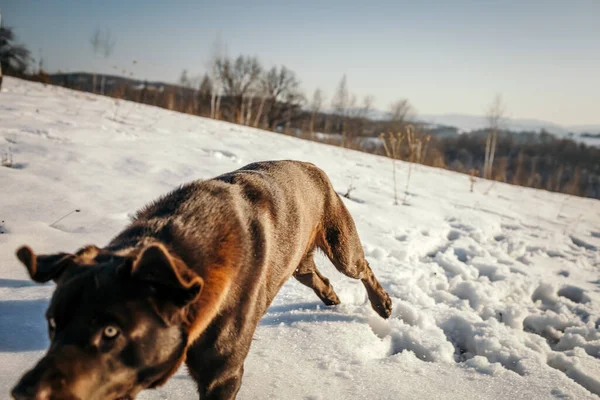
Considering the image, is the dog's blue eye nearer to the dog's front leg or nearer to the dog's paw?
the dog's front leg

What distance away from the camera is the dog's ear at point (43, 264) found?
1.28 meters

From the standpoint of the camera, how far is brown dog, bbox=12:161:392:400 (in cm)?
118

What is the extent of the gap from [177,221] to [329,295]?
1752mm

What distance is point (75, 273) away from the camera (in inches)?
51.1

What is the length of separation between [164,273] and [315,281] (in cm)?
198

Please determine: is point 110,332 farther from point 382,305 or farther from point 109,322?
point 382,305

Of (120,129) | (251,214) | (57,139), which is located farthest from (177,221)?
(120,129)

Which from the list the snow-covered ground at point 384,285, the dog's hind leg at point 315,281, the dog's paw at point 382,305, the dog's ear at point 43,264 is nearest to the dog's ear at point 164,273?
the dog's ear at point 43,264

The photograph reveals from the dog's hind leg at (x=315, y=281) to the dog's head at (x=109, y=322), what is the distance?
1692 mm

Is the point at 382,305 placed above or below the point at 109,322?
below

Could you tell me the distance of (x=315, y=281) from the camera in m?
3.03

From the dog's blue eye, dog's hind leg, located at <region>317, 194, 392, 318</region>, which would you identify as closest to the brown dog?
the dog's blue eye

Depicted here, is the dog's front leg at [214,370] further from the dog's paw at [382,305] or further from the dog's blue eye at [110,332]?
the dog's paw at [382,305]

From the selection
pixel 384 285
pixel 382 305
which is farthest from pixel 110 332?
pixel 384 285
